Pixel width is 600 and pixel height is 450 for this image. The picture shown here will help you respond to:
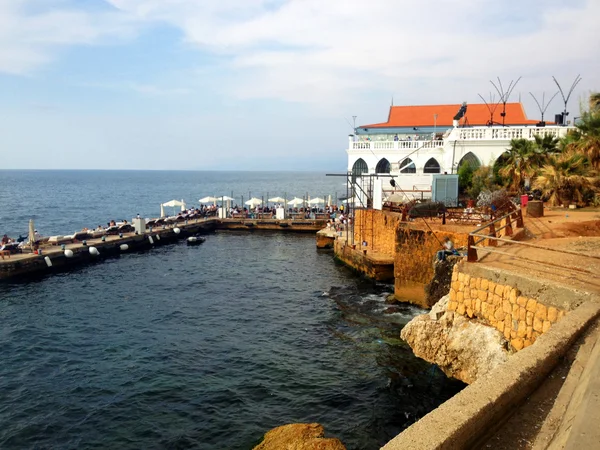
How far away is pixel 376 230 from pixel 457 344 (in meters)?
16.9

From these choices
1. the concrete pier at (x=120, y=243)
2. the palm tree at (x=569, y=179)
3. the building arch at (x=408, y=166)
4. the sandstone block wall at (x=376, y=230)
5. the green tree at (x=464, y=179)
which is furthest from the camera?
the building arch at (x=408, y=166)

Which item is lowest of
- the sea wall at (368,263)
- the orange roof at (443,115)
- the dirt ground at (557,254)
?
the sea wall at (368,263)

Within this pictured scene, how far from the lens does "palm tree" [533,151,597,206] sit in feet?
79.8

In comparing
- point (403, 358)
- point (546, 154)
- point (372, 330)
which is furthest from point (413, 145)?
point (403, 358)

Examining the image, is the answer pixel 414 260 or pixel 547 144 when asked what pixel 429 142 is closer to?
pixel 547 144

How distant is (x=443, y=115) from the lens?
48312 millimetres

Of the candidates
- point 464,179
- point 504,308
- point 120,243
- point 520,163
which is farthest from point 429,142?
point 504,308

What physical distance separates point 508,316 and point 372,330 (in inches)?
347

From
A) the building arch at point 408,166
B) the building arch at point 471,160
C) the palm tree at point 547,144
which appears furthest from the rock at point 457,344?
the building arch at point 408,166

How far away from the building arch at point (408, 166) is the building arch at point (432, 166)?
35.1 inches

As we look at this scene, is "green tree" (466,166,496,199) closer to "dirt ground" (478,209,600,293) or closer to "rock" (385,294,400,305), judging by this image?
"dirt ground" (478,209,600,293)

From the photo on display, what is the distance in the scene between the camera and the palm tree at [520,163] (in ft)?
93.1

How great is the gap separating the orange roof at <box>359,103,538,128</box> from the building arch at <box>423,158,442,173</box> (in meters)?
8.42

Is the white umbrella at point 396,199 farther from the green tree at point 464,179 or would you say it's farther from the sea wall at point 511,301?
the sea wall at point 511,301
